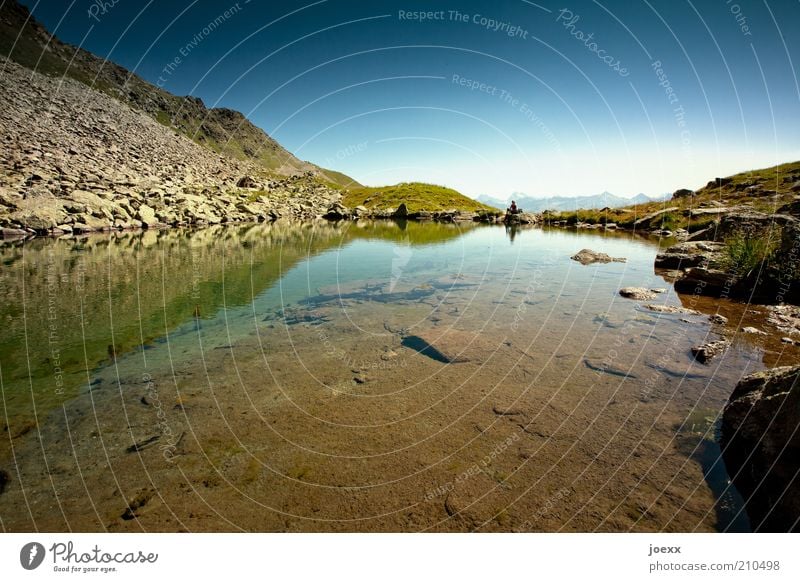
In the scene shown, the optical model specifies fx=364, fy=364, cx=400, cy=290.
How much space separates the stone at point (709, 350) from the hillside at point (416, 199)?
96.9 metres

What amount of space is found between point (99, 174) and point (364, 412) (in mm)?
72338

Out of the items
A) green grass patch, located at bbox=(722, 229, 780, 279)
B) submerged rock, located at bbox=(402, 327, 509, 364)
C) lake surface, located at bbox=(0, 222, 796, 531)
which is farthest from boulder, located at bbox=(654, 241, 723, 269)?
submerged rock, located at bbox=(402, 327, 509, 364)

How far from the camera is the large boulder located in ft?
15.8

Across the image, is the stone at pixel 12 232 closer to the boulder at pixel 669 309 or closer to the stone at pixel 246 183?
the boulder at pixel 669 309

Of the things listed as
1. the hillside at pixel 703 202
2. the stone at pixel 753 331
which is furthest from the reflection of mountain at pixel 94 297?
the hillside at pixel 703 202

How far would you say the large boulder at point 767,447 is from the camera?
4.82m

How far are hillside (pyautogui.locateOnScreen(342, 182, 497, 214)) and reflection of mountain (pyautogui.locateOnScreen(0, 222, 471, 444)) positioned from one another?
81197mm

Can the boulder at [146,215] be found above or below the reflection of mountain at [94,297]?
above

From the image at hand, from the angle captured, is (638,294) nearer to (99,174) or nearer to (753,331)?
(753,331)

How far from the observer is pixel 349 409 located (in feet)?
26.8

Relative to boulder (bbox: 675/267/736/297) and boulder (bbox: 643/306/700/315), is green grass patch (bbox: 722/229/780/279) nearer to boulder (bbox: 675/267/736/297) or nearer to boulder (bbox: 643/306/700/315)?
boulder (bbox: 675/267/736/297)

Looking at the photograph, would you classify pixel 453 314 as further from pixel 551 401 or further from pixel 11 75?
→ pixel 11 75

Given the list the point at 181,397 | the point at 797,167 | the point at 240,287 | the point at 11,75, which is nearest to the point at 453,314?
the point at 181,397

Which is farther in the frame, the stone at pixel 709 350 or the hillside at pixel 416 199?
the hillside at pixel 416 199
